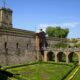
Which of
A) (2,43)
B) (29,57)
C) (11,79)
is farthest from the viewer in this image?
(29,57)

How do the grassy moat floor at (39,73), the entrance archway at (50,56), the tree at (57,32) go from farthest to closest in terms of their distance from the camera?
1. the tree at (57,32)
2. the entrance archway at (50,56)
3. the grassy moat floor at (39,73)

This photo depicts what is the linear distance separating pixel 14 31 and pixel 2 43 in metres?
4.76

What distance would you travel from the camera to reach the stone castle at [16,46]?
44438 millimetres

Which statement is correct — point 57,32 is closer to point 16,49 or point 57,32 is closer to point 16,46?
point 16,46

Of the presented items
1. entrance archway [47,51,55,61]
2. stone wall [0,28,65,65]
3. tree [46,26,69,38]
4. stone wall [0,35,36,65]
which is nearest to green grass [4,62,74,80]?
stone wall [0,35,36,65]

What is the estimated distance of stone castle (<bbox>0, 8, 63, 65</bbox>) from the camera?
44438 millimetres

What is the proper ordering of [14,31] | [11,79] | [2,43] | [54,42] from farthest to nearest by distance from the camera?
[54,42], [14,31], [2,43], [11,79]

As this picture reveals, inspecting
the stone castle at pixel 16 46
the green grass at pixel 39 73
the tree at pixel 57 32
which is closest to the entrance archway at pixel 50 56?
the stone castle at pixel 16 46

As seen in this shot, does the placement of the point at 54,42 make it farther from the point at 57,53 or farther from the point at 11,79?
the point at 11,79

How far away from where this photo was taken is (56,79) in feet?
103

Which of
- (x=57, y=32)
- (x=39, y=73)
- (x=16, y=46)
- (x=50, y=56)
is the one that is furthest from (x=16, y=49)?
→ (x=57, y=32)

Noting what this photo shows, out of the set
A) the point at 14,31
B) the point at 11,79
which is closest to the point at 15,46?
the point at 14,31

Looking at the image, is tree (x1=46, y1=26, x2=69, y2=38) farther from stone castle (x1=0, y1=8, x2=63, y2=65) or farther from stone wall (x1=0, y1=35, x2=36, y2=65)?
stone wall (x1=0, y1=35, x2=36, y2=65)

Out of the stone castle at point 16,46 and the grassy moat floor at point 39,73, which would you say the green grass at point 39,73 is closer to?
the grassy moat floor at point 39,73
